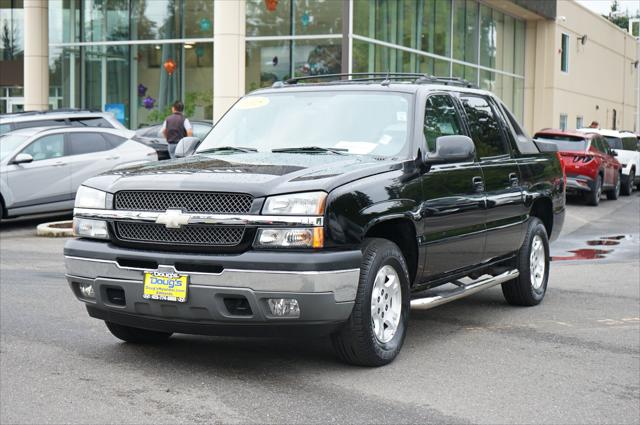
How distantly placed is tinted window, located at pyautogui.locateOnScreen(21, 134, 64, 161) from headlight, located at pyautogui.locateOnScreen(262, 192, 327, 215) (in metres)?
11.2

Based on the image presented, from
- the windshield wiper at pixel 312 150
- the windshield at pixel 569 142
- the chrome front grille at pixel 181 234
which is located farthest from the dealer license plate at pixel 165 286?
the windshield at pixel 569 142

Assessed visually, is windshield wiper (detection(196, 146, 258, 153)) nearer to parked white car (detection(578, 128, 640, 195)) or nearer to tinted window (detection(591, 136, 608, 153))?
tinted window (detection(591, 136, 608, 153))

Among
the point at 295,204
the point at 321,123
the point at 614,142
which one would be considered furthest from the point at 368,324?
the point at 614,142

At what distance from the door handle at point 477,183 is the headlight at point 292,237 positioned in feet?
7.31

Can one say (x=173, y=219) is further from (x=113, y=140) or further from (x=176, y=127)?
(x=176, y=127)

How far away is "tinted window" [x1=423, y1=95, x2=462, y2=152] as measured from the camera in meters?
7.27

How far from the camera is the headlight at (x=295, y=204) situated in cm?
580

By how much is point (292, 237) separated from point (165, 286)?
824mm

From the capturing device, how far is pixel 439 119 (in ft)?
Result: 24.8

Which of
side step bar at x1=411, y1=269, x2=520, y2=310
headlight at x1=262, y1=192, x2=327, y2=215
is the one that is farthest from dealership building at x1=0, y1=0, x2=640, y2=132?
headlight at x1=262, y1=192, x2=327, y2=215

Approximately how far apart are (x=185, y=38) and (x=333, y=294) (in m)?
23.5

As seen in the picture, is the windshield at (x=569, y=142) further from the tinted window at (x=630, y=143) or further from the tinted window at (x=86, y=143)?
the tinted window at (x=86, y=143)

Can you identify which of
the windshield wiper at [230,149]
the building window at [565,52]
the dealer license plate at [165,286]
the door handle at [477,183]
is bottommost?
the dealer license plate at [165,286]

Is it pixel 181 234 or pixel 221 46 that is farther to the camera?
pixel 221 46
